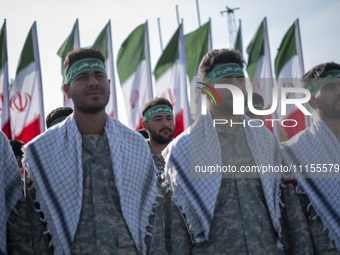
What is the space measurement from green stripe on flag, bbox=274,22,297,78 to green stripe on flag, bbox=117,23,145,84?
4521mm

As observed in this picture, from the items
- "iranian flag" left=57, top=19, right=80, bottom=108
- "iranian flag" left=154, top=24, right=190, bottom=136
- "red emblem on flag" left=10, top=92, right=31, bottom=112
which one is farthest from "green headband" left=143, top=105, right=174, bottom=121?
"iranian flag" left=57, top=19, right=80, bottom=108

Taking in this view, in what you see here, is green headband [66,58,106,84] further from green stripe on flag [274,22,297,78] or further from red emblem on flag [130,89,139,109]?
green stripe on flag [274,22,297,78]

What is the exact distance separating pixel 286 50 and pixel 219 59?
12467mm

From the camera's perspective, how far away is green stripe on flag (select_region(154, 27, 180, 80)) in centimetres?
1370

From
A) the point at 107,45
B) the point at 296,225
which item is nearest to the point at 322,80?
the point at 296,225

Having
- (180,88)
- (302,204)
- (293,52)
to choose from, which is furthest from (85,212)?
(293,52)

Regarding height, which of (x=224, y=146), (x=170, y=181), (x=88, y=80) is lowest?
(x=170, y=181)

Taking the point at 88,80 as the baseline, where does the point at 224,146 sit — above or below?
below

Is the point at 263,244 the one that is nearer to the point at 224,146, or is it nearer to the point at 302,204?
the point at 302,204

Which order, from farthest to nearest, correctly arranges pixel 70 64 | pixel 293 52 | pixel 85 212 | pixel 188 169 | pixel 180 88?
1. pixel 293 52
2. pixel 180 88
3. pixel 70 64
4. pixel 188 169
5. pixel 85 212

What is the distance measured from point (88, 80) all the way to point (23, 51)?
36.8 feet

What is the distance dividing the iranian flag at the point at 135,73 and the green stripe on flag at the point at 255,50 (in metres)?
3.64

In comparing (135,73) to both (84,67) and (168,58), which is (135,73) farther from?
(84,67)

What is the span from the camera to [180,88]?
13094 millimetres
